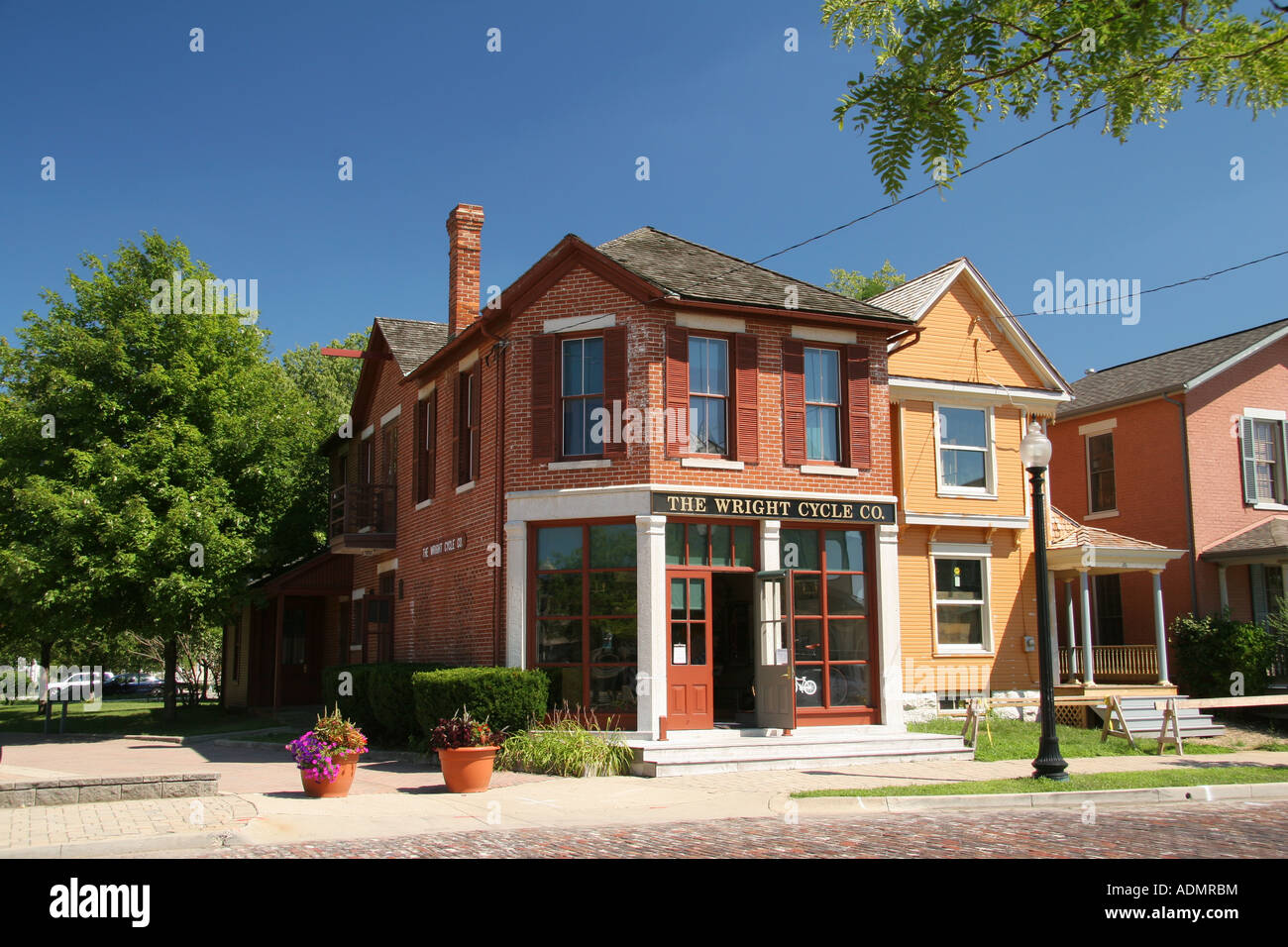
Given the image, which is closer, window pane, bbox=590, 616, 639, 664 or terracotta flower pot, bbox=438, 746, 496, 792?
terracotta flower pot, bbox=438, 746, 496, 792

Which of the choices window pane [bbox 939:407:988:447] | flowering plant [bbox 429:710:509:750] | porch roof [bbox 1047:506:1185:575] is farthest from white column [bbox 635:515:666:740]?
porch roof [bbox 1047:506:1185:575]

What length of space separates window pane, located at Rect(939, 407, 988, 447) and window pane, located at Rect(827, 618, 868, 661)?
5441 mm

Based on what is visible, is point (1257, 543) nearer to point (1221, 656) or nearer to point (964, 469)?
point (1221, 656)

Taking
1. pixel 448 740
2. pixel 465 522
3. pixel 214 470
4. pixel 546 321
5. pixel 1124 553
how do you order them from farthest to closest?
pixel 214 470, pixel 1124 553, pixel 465 522, pixel 546 321, pixel 448 740

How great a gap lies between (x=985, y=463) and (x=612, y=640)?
31.6 feet

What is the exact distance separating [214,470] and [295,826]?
16.7 m

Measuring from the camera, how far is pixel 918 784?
13664 mm

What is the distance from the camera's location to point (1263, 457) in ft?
82.8

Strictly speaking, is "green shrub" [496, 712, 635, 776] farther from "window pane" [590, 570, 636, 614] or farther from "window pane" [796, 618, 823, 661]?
"window pane" [796, 618, 823, 661]

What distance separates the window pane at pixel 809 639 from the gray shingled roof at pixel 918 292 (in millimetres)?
7384

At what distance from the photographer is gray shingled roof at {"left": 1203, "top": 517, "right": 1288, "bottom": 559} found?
22781 millimetres

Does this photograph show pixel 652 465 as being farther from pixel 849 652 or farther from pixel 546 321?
pixel 849 652

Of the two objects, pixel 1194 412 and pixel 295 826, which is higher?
pixel 1194 412
